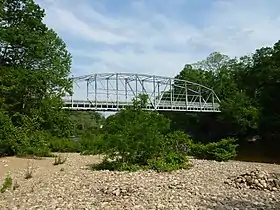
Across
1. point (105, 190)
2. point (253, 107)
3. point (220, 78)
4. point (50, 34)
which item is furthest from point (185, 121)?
point (105, 190)

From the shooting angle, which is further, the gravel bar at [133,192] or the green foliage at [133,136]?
the green foliage at [133,136]

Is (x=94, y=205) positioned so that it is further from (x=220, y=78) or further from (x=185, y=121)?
(x=220, y=78)

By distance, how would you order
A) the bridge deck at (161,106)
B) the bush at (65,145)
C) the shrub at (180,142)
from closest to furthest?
the shrub at (180,142) → the bush at (65,145) → the bridge deck at (161,106)

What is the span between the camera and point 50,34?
26094 mm

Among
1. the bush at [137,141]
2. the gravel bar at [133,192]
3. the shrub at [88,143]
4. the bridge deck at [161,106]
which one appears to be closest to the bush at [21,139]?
the shrub at [88,143]

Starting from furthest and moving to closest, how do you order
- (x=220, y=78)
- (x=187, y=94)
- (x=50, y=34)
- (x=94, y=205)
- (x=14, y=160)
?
(x=187, y=94) < (x=220, y=78) < (x=50, y=34) < (x=14, y=160) < (x=94, y=205)

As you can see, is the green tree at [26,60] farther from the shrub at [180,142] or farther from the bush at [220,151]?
the bush at [220,151]

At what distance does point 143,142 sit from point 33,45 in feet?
35.6

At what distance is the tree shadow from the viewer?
10047mm

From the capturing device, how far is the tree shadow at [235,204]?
10.0 metres

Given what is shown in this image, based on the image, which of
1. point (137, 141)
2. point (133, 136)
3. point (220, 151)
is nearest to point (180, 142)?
point (220, 151)

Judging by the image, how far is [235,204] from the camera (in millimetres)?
10430

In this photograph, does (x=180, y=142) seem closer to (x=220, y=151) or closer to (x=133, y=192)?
(x=220, y=151)

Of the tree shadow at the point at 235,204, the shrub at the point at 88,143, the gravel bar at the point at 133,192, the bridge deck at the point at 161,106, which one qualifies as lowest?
the tree shadow at the point at 235,204
